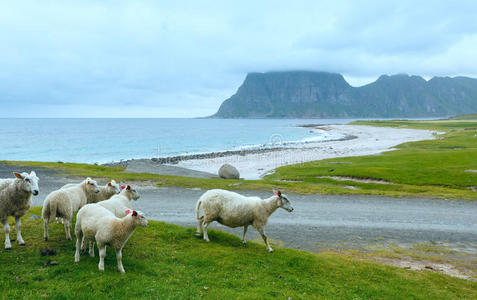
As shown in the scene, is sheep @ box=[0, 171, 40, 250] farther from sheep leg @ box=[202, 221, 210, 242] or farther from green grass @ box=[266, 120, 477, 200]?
green grass @ box=[266, 120, 477, 200]

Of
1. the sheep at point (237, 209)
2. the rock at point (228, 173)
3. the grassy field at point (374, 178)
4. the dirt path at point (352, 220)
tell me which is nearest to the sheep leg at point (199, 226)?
the sheep at point (237, 209)

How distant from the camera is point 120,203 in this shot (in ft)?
41.7

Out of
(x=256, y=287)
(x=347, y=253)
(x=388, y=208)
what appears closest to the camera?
(x=256, y=287)

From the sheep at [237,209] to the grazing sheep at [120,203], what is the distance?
3.42 m

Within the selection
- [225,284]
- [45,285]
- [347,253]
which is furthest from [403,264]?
[45,285]

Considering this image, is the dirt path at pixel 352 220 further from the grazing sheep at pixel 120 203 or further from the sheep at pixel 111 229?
the sheep at pixel 111 229

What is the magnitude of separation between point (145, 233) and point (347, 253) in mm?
10411

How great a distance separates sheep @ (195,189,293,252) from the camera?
44.1 ft

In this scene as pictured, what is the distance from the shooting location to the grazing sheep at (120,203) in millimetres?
12148

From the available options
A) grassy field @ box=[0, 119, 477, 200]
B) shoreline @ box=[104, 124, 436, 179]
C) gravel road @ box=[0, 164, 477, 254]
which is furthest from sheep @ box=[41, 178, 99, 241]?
shoreline @ box=[104, 124, 436, 179]

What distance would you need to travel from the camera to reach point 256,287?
9891 millimetres

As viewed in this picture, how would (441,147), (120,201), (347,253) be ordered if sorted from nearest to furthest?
(120,201)
(347,253)
(441,147)

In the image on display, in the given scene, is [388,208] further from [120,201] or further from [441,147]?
[441,147]

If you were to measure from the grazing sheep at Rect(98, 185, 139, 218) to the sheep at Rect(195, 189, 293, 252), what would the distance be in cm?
342
